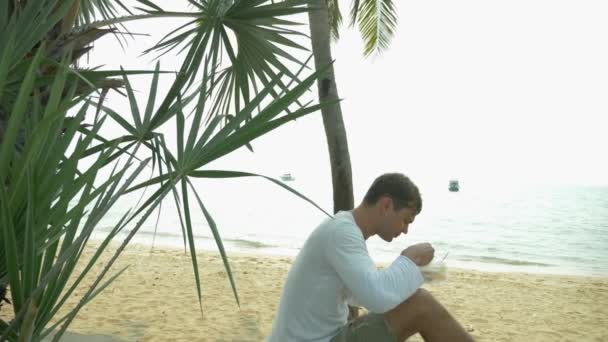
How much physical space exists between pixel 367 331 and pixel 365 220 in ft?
1.21

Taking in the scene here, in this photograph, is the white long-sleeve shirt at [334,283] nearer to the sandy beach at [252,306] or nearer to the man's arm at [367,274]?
the man's arm at [367,274]

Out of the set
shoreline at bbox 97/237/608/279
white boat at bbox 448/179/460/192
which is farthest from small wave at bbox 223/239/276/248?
white boat at bbox 448/179/460/192

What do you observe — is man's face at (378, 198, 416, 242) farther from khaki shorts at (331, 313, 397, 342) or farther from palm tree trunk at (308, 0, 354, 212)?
palm tree trunk at (308, 0, 354, 212)

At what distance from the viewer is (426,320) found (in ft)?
7.41

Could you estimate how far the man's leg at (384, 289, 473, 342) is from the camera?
2.24m

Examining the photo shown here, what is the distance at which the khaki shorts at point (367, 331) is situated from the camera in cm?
225

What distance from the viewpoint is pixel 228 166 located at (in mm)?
64062

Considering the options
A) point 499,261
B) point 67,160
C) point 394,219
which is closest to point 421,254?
point 394,219

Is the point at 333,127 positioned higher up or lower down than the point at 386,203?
higher up

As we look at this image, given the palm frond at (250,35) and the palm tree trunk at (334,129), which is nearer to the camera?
the palm frond at (250,35)

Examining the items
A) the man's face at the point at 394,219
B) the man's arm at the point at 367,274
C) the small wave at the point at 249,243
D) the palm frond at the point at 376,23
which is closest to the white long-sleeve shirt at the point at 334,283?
the man's arm at the point at 367,274

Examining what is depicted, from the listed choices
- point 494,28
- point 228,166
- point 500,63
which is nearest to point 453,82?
point 500,63

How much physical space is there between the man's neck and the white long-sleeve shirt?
34mm

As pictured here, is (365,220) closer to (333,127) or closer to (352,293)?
(352,293)
